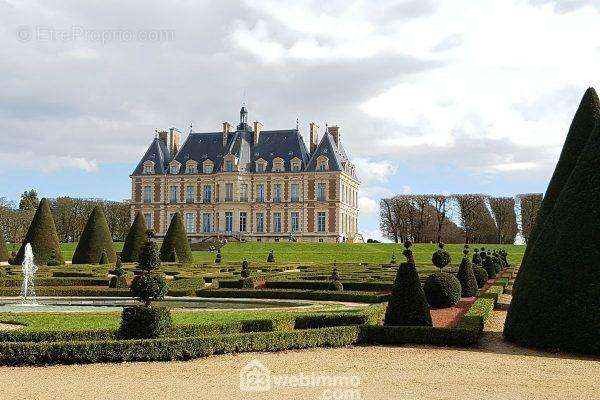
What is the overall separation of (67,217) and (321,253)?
2898 centimetres

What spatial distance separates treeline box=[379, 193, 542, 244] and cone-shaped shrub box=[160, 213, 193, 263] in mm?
28679

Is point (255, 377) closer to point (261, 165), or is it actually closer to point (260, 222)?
point (260, 222)

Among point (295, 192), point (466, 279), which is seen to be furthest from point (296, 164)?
point (466, 279)

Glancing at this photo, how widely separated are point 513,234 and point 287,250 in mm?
25653

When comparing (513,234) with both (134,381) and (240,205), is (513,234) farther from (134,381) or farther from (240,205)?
(134,381)

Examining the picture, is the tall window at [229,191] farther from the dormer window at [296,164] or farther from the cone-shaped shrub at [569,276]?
the cone-shaped shrub at [569,276]

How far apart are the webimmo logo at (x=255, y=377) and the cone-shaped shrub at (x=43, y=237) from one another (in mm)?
22543

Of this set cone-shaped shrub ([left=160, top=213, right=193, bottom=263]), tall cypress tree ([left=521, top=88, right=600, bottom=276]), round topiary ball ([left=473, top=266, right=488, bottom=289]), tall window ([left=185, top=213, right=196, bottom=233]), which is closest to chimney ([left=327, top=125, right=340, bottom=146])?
tall window ([left=185, top=213, right=196, bottom=233])

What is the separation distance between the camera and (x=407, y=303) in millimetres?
10352

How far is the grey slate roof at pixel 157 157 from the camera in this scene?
5994 cm

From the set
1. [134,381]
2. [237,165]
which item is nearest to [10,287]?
[134,381]

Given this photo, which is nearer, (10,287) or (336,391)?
(336,391)

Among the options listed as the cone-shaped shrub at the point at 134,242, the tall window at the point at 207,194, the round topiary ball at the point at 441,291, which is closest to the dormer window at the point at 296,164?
the tall window at the point at 207,194

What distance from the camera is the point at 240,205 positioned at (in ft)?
189
